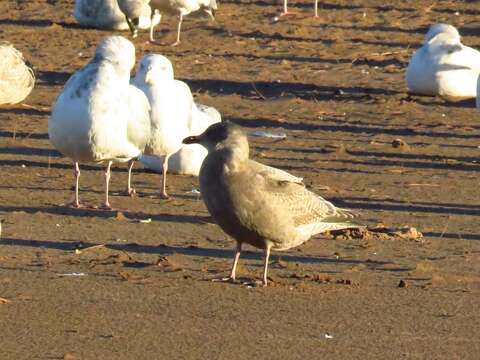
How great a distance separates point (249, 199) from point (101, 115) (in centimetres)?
247

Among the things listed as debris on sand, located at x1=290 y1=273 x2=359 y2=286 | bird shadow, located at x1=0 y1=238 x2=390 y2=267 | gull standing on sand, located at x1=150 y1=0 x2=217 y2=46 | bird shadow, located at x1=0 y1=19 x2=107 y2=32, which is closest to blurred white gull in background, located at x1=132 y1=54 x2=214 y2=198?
bird shadow, located at x1=0 y1=238 x2=390 y2=267

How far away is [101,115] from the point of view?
11.1 meters

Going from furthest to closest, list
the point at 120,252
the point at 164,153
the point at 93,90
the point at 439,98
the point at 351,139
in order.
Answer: the point at 439,98
the point at 351,139
the point at 164,153
the point at 93,90
the point at 120,252

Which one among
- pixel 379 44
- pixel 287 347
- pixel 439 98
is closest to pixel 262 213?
pixel 287 347

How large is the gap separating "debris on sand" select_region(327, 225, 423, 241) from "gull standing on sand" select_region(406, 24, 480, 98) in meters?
7.01

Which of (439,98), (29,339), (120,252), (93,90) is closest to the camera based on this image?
(29,339)

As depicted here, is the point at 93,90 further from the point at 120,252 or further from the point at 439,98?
the point at 439,98

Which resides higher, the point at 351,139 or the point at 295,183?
the point at 295,183

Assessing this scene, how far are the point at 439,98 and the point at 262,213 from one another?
30.5ft

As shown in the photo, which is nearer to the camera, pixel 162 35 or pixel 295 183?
pixel 295 183

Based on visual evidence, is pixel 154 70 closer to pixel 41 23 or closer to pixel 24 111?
pixel 24 111

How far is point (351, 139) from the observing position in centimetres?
1552

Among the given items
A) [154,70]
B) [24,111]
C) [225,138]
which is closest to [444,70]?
[24,111]

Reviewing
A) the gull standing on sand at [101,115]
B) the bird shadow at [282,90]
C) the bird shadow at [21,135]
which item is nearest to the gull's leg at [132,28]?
the bird shadow at [282,90]
